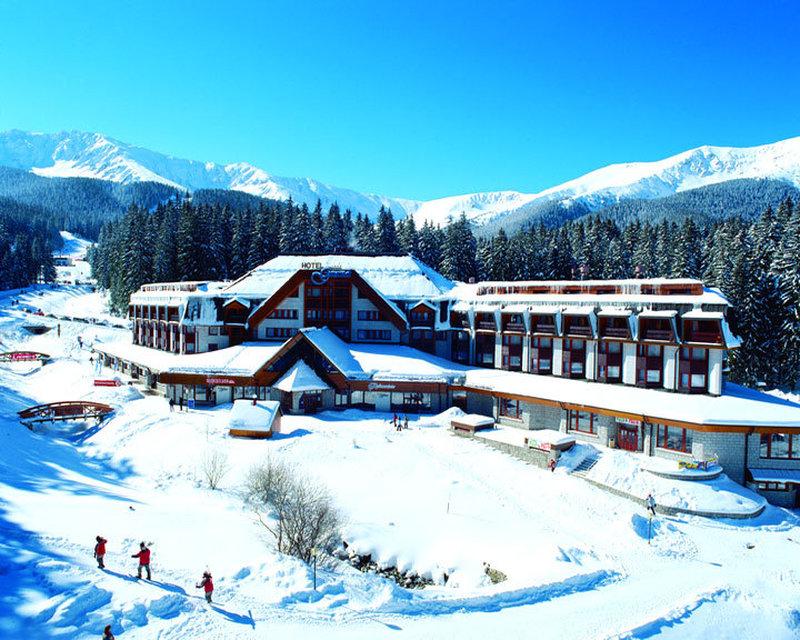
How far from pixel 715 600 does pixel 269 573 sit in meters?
16.9

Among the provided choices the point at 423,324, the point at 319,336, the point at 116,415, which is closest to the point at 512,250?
the point at 423,324

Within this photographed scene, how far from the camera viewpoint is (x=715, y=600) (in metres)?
20.6

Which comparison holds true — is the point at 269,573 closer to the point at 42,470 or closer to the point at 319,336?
the point at 42,470

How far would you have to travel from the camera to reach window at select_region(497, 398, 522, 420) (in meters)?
43.0

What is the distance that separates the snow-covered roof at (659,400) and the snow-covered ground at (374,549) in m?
5.50

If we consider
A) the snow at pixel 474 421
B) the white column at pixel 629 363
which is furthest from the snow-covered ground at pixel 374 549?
the white column at pixel 629 363

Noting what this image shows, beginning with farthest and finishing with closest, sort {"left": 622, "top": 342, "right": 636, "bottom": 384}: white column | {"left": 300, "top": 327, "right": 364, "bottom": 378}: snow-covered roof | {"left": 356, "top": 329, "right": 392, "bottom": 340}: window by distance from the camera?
{"left": 356, "top": 329, "right": 392, "bottom": 340}: window, {"left": 300, "top": 327, "right": 364, "bottom": 378}: snow-covered roof, {"left": 622, "top": 342, "right": 636, "bottom": 384}: white column

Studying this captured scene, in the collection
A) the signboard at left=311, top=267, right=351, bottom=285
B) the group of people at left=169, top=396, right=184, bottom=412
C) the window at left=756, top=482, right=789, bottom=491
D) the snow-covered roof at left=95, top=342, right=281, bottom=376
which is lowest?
the window at left=756, top=482, right=789, bottom=491

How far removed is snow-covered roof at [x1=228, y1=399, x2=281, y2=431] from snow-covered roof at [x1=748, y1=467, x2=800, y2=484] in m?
31.1

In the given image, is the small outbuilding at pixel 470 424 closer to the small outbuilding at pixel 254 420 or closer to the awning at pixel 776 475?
the small outbuilding at pixel 254 420

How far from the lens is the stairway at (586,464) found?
33.5m

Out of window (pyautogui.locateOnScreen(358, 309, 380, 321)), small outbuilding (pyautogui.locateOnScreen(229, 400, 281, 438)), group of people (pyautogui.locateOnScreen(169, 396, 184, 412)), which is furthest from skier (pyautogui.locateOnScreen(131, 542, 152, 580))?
window (pyautogui.locateOnScreen(358, 309, 380, 321))

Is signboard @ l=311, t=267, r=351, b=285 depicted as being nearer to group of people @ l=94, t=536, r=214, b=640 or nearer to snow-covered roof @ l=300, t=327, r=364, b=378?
snow-covered roof @ l=300, t=327, r=364, b=378

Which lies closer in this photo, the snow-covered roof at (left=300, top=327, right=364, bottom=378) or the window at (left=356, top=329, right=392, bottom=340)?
the snow-covered roof at (left=300, top=327, right=364, bottom=378)
